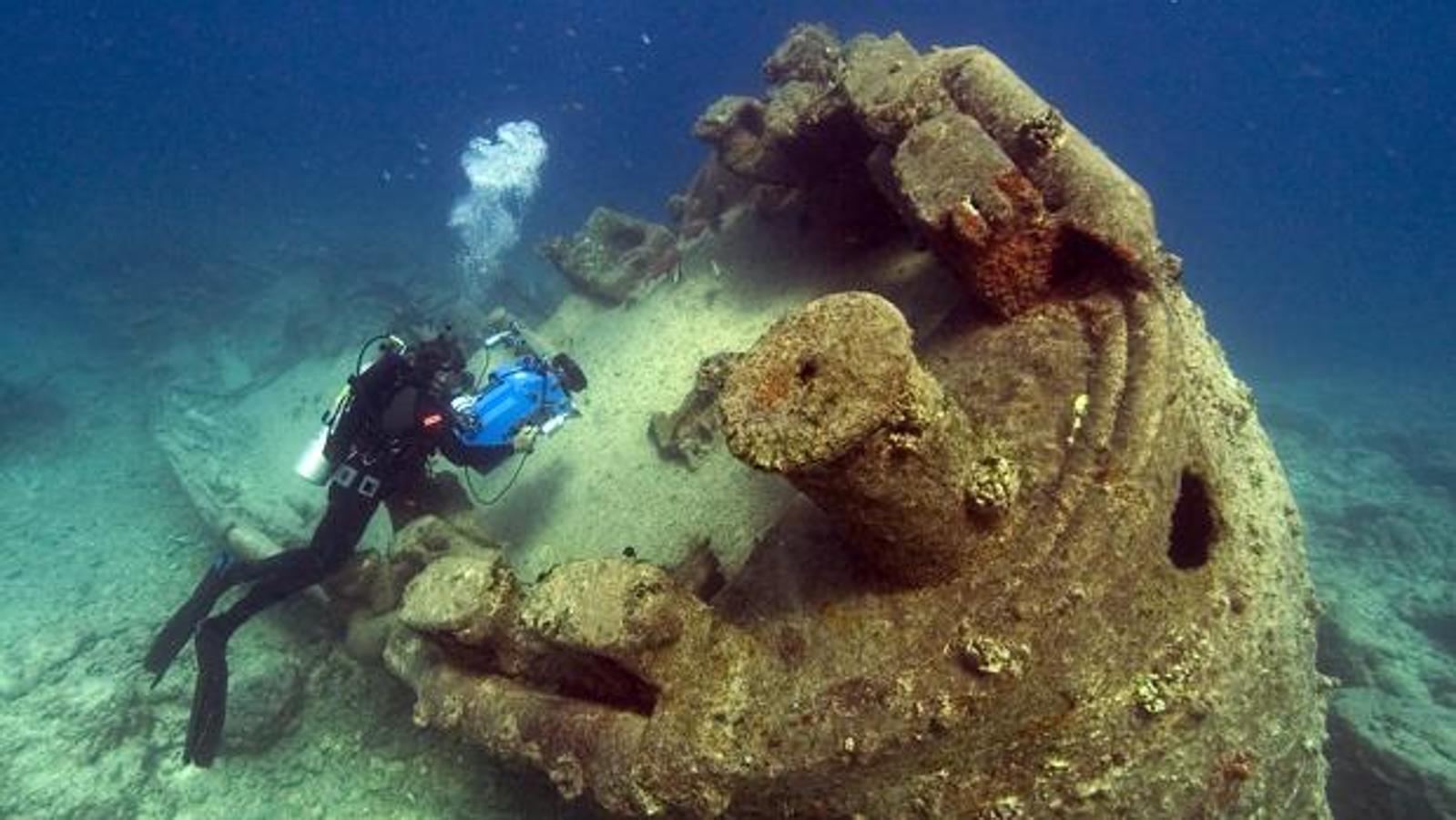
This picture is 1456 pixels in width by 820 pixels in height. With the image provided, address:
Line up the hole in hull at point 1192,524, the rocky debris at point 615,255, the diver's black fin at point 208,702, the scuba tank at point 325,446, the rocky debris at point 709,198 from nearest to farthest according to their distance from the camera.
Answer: the hole in hull at point 1192,524 → the diver's black fin at point 208,702 → the scuba tank at point 325,446 → the rocky debris at point 709,198 → the rocky debris at point 615,255

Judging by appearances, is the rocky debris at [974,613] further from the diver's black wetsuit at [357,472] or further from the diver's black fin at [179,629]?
the diver's black fin at [179,629]

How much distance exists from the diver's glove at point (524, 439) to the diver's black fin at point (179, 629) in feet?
9.55

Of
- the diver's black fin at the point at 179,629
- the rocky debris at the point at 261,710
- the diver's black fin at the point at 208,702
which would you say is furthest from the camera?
the diver's black fin at the point at 179,629

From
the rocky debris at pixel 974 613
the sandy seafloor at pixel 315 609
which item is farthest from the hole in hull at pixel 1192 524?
the sandy seafloor at pixel 315 609

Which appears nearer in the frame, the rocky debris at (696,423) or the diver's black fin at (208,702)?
the rocky debris at (696,423)

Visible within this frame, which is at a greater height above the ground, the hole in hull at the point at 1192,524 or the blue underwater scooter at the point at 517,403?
the hole in hull at the point at 1192,524

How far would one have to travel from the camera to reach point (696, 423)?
21.0 feet

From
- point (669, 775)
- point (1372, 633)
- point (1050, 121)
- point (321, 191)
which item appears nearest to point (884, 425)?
point (669, 775)

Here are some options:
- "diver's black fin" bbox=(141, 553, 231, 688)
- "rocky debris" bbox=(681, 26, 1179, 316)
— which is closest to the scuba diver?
"diver's black fin" bbox=(141, 553, 231, 688)

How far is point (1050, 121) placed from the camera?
4414 mm

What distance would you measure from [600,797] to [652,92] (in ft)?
184

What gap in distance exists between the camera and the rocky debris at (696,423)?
A: 20.6 ft

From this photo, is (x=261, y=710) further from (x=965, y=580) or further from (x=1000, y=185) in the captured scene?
(x=1000, y=185)

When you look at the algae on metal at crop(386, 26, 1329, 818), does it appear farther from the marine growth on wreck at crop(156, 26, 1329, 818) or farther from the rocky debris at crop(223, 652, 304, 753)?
the rocky debris at crop(223, 652, 304, 753)
